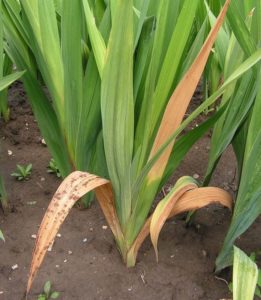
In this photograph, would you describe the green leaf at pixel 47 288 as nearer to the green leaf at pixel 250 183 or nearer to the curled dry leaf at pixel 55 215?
the curled dry leaf at pixel 55 215

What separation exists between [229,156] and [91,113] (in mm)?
591

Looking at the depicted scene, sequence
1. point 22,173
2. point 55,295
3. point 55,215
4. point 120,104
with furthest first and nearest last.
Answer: point 22,173
point 55,295
point 120,104
point 55,215

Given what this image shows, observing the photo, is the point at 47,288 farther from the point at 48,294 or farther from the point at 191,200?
the point at 191,200

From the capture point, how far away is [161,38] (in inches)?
38.3

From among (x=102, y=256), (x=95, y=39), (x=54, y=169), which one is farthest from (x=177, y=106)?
(x=54, y=169)

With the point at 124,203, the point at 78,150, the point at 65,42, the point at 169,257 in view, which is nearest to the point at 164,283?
the point at 169,257

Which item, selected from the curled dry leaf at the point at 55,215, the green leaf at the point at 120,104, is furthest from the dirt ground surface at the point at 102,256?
the curled dry leaf at the point at 55,215

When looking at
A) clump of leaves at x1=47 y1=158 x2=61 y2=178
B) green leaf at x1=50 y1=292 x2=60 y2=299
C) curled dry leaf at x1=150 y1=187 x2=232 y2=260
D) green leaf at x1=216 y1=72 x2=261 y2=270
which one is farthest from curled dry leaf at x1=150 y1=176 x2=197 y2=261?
clump of leaves at x1=47 y1=158 x2=61 y2=178

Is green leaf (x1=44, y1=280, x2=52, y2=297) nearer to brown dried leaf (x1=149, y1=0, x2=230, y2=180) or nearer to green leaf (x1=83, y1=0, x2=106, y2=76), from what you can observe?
brown dried leaf (x1=149, y1=0, x2=230, y2=180)

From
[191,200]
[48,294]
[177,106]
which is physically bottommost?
[48,294]

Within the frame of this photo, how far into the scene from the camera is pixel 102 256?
3.95 feet

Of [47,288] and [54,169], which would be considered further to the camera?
[54,169]

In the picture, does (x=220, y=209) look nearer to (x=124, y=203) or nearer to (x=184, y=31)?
(x=124, y=203)

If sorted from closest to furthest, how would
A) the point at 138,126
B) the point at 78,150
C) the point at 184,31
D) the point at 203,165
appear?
the point at 184,31 < the point at 138,126 < the point at 78,150 < the point at 203,165
